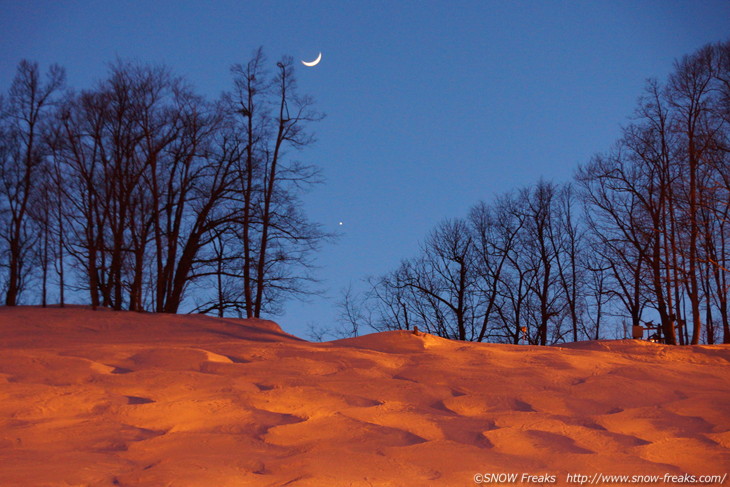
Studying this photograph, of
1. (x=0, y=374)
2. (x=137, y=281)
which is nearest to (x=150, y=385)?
(x=0, y=374)

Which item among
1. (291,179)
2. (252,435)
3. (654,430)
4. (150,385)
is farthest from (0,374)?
(291,179)

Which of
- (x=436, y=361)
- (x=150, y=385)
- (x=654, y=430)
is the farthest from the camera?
(x=436, y=361)

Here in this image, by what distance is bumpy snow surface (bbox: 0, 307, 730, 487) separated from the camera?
4961 millimetres

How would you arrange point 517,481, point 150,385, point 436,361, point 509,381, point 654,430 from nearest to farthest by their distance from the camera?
point 517,481 → point 654,430 → point 150,385 → point 509,381 → point 436,361

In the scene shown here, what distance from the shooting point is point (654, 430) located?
6227mm

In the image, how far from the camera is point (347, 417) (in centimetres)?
646

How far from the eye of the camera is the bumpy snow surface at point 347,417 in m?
4.96

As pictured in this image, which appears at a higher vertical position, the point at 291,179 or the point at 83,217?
the point at 291,179

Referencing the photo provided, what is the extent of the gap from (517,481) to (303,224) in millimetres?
16089

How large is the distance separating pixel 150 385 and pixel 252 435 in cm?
241

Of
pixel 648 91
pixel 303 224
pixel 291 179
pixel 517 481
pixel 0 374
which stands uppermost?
Answer: pixel 648 91

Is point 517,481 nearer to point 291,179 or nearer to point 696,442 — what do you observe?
point 696,442

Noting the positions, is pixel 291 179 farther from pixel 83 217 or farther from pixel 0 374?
pixel 0 374

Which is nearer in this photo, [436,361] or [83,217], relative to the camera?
[436,361]
